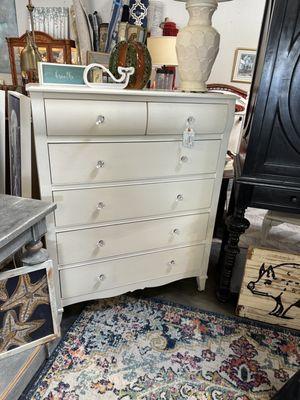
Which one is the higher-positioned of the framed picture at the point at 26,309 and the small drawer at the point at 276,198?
the small drawer at the point at 276,198

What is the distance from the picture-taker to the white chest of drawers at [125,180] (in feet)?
3.35

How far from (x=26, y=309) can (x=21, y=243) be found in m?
0.27

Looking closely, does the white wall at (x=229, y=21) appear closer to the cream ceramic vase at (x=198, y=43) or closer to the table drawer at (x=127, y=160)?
the cream ceramic vase at (x=198, y=43)

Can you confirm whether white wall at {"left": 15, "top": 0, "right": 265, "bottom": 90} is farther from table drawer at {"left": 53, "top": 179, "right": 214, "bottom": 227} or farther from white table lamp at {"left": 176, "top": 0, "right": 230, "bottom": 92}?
table drawer at {"left": 53, "top": 179, "right": 214, "bottom": 227}

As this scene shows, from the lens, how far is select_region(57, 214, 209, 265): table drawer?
1202 mm

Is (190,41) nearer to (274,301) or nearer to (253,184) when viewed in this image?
(253,184)

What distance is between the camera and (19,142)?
115 cm

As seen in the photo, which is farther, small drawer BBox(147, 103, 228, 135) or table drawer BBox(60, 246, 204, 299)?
table drawer BBox(60, 246, 204, 299)

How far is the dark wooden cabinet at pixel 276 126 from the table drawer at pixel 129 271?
1.10ft

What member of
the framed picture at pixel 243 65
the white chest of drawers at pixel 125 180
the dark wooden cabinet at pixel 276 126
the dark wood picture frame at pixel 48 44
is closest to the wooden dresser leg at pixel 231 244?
the dark wooden cabinet at pixel 276 126

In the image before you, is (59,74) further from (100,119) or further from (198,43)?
(198,43)

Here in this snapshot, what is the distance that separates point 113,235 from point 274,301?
2.83 feet

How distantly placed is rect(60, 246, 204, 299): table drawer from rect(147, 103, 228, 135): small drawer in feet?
2.02

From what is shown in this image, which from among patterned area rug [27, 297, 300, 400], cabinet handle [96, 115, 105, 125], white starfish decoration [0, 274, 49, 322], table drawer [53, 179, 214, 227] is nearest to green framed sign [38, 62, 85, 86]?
cabinet handle [96, 115, 105, 125]
